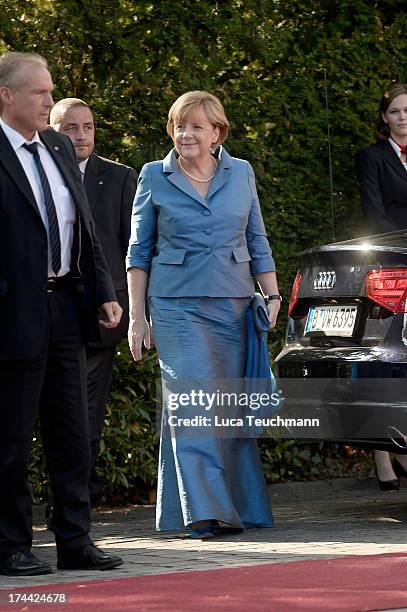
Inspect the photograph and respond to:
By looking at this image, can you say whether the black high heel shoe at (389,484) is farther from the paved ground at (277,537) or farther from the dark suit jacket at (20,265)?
the dark suit jacket at (20,265)

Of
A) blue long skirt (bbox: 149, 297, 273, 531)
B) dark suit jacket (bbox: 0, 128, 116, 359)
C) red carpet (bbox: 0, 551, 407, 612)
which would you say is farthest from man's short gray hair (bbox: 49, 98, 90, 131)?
red carpet (bbox: 0, 551, 407, 612)

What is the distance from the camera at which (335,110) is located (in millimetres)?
10055

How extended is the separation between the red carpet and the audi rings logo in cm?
175

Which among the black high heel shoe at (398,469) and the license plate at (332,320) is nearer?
the license plate at (332,320)

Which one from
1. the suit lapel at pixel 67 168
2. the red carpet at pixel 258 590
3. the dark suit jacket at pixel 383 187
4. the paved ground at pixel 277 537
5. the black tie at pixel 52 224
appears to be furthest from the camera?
the dark suit jacket at pixel 383 187

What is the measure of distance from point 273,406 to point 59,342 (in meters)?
1.70

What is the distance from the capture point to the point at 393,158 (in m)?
9.43

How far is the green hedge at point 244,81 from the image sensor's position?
9016mm

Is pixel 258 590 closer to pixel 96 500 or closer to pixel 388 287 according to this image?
pixel 388 287

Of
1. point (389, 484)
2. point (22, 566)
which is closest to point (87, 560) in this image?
point (22, 566)

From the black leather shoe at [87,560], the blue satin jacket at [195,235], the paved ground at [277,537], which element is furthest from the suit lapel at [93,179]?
the black leather shoe at [87,560]

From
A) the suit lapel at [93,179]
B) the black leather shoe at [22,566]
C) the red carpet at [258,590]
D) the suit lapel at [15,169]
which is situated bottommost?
the red carpet at [258,590]

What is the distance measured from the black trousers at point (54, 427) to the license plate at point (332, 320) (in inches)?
62.9

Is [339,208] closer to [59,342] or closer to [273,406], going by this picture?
[273,406]
